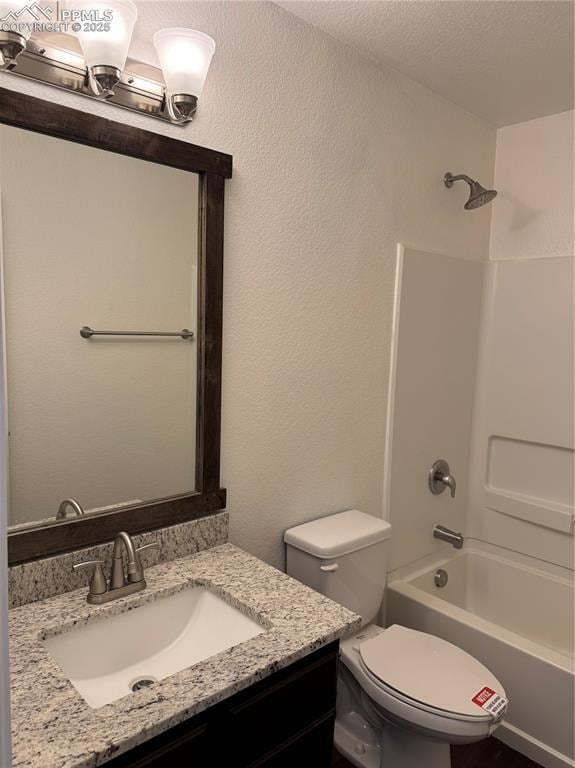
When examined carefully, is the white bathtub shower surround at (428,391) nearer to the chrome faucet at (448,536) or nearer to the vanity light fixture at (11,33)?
the chrome faucet at (448,536)

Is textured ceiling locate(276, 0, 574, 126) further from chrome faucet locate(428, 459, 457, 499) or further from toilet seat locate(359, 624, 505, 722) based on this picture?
toilet seat locate(359, 624, 505, 722)

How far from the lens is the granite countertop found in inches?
36.2

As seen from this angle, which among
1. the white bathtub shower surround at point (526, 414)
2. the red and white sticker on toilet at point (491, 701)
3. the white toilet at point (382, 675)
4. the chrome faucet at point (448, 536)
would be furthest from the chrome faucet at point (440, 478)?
the red and white sticker on toilet at point (491, 701)

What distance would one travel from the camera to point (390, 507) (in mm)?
2316

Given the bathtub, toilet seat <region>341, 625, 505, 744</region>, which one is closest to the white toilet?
toilet seat <region>341, 625, 505, 744</region>

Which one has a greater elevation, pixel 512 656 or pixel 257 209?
pixel 257 209

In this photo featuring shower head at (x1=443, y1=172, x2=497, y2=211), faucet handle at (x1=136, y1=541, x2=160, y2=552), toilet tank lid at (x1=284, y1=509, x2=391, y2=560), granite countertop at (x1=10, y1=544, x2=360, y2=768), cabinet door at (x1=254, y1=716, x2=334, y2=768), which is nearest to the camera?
granite countertop at (x1=10, y1=544, x2=360, y2=768)

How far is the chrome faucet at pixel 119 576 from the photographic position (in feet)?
4.45

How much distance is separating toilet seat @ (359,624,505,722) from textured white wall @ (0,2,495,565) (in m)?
0.45

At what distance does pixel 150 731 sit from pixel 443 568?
1880 millimetres

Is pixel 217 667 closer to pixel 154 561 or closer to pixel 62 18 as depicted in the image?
pixel 154 561

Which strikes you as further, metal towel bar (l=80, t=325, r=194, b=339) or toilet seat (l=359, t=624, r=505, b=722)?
toilet seat (l=359, t=624, r=505, b=722)

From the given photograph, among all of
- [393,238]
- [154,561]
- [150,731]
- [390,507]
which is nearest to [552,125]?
[393,238]

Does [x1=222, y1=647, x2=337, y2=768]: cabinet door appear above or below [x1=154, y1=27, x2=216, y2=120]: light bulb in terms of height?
→ below
